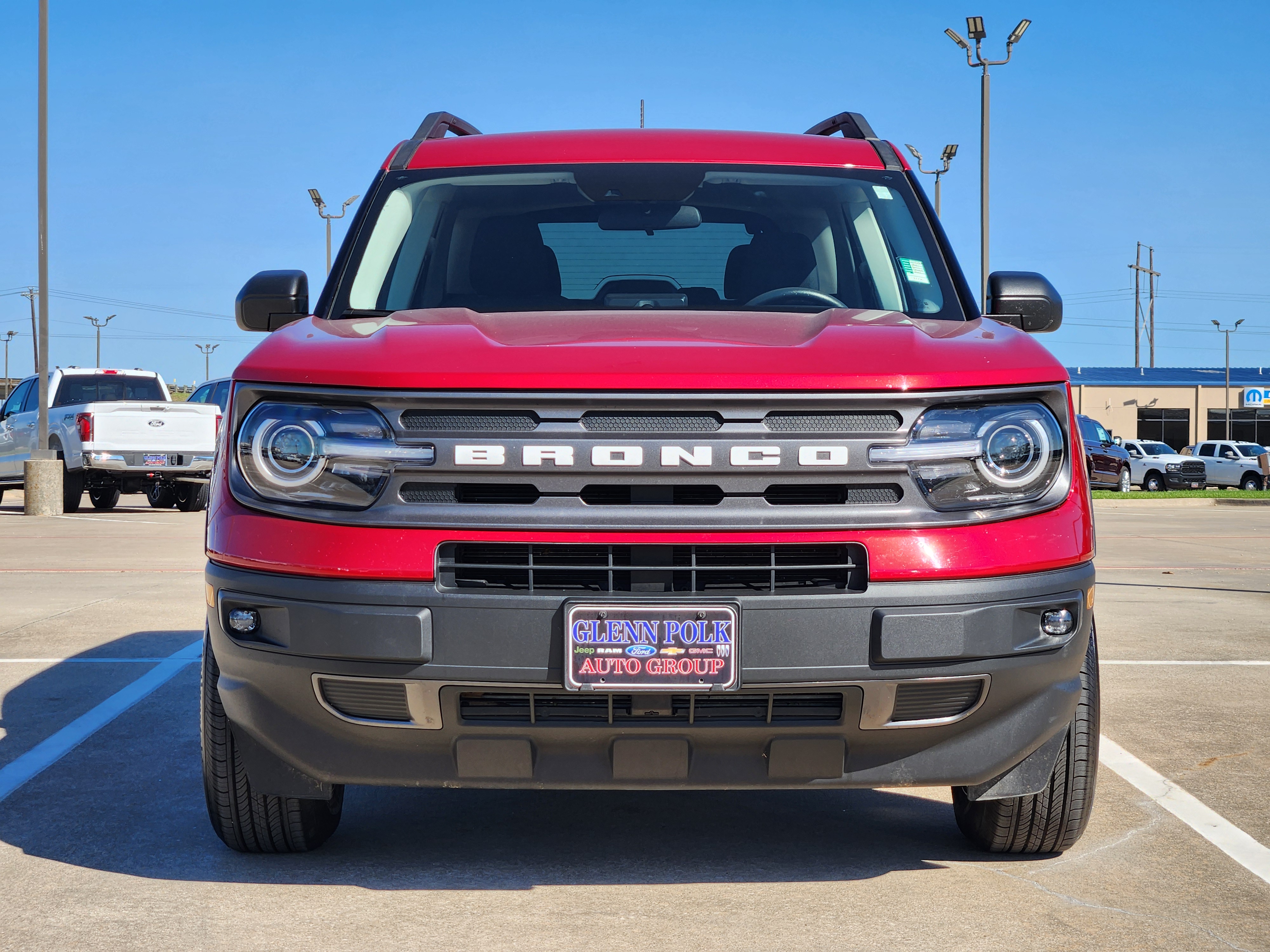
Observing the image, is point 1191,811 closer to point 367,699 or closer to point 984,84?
point 367,699

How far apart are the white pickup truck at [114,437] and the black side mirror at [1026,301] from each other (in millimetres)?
14685

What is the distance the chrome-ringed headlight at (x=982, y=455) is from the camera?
3105 mm

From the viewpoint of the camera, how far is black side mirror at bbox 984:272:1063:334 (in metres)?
4.41

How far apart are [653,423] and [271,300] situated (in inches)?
73.6

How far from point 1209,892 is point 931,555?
1.23 m

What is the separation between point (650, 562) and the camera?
3041mm

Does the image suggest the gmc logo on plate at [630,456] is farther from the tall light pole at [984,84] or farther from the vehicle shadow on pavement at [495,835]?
the tall light pole at [984,84]

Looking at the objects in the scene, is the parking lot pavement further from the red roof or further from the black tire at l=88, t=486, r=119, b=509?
the black tire at l=88, t=486, r=119, b=509

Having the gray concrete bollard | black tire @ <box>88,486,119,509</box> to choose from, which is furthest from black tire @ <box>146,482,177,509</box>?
the gray concrete bollard

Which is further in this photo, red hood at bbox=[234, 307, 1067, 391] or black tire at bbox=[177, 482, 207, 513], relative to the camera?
black tire at bbox=[177, 482, 207, 513]

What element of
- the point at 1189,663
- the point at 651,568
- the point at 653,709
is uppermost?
the point at 651,568

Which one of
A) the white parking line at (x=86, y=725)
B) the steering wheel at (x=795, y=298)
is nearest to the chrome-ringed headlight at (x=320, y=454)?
the steering wheel at (x=795, y=298)

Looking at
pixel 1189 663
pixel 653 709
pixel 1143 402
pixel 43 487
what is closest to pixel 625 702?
pixel 653 709

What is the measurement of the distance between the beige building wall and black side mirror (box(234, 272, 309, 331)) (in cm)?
7034
